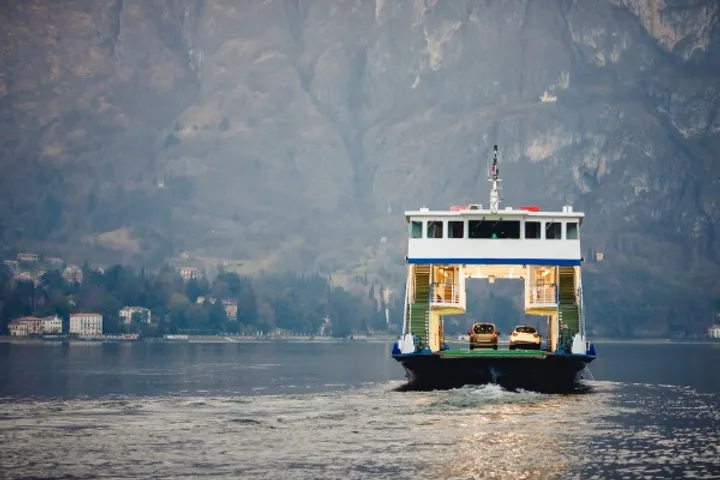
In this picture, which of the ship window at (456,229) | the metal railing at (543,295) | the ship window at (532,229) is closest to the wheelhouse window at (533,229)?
the ship window at (532,229)

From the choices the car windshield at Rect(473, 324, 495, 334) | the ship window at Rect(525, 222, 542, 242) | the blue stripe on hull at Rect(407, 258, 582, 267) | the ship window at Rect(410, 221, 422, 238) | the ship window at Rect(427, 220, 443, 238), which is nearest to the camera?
the blue stripe on hull at Rect(407, 258, 582, 267)

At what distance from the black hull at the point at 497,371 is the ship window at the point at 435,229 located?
8.95 meters

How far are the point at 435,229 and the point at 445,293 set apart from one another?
7.74 metres

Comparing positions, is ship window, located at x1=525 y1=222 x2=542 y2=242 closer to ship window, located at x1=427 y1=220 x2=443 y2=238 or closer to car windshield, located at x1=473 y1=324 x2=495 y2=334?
ship window, located at x1=427 y1=220 x2=443 y2=238

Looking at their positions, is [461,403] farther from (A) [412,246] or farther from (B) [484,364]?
(A) [412,246]

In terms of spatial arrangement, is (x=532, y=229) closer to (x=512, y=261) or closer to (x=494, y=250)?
(x=512, y=261)

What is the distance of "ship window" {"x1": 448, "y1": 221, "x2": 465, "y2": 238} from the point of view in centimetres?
9531

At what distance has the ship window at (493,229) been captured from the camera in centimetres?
9488

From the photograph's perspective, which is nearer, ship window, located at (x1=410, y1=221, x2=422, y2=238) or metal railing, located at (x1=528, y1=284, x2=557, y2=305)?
ship window, located at (x1=410, y1=221, x2=422, y2=238)

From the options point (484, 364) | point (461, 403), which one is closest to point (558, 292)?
point (484, 364)

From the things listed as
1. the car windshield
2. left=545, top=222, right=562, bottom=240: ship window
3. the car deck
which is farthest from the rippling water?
left=545, top=222, right=562, bottom=240: ship window

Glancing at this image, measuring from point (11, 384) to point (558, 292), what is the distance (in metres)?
44.7

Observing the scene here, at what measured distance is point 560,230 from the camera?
3743 inches

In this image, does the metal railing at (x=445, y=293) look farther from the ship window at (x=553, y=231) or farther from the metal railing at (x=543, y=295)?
the ship window at (x=553, y=231)
